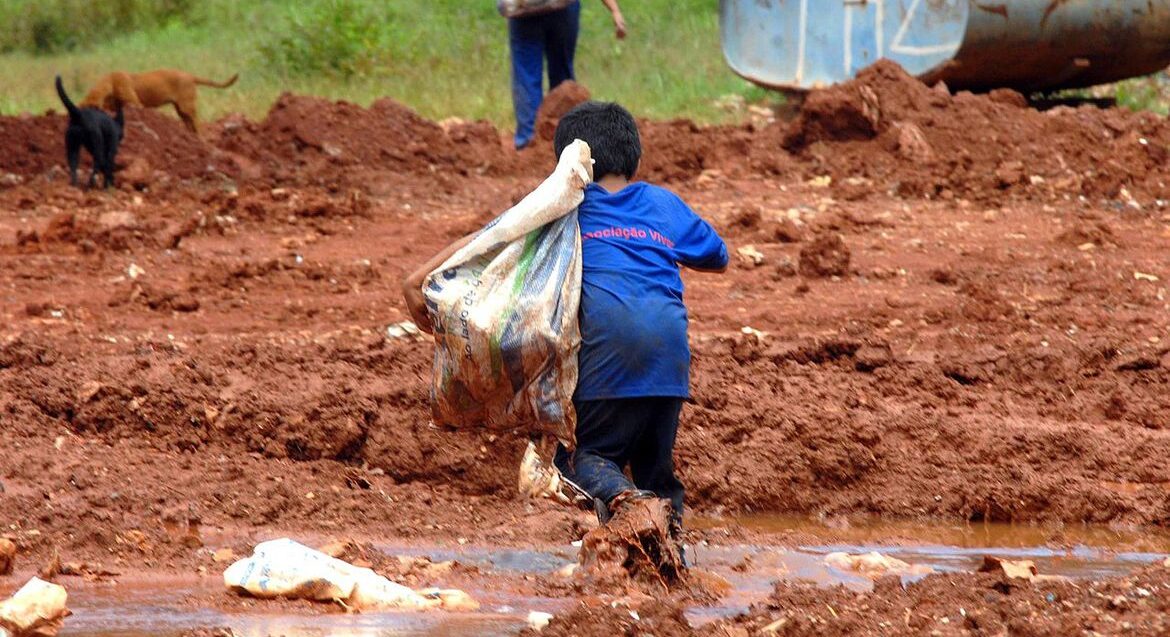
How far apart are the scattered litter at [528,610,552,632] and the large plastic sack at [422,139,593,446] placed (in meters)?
0.58

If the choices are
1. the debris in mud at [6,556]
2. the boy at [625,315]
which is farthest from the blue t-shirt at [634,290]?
the debris in mud at [6,556]

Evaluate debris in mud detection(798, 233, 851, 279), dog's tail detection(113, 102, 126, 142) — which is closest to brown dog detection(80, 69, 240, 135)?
dog's tail detection(113, 102, 126, 142)

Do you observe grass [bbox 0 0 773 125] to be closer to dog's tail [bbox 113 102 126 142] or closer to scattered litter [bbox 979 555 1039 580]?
dog's tail [bbox 113 102 126 142]

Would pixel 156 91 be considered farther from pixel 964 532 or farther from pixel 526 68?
pixel 964 532

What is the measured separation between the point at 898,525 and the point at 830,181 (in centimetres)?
596

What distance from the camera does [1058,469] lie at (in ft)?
18.4

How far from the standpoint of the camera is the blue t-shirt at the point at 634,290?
13.6ft

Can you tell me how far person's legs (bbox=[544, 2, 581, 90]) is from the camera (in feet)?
39.6

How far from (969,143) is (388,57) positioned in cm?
897

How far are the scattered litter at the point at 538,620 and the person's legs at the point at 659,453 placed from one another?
0.53 m

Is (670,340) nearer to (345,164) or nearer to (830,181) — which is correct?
(830,181)

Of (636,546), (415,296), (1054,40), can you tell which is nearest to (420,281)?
(415,296)

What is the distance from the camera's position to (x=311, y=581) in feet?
12.6

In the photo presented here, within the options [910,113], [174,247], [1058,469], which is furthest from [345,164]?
[1058,469]
